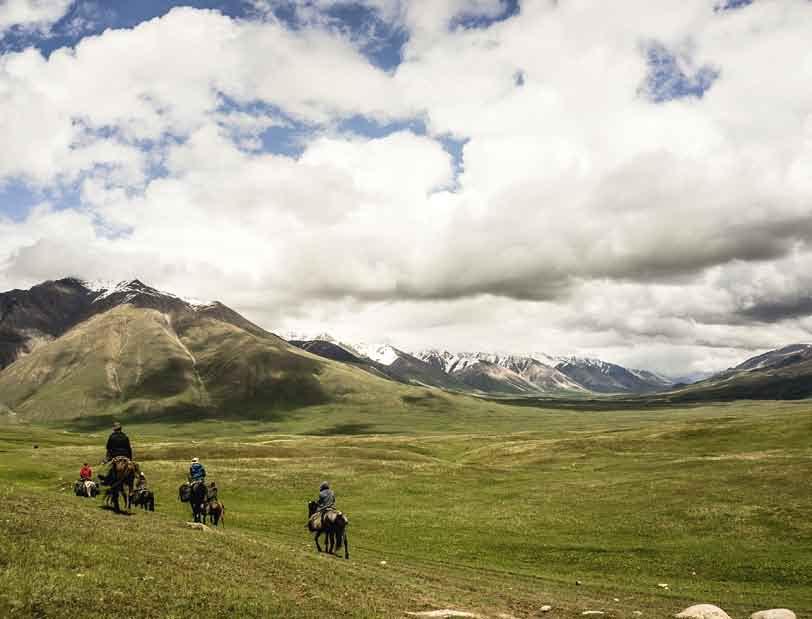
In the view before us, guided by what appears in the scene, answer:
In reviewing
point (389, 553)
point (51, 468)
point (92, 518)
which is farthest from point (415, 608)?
point (51, 468)

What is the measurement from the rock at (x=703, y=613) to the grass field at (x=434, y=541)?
135 centimetres

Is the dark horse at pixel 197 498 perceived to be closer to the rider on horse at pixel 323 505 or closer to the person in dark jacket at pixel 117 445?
the person in dark jacket at pixel 117 445

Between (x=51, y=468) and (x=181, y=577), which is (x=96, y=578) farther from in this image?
(x=51, y=468)

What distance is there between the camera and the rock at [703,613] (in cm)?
2648

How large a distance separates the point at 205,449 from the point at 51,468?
30431 millimetres

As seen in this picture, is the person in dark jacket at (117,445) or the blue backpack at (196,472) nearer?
the person in dark jacket at (117,445)

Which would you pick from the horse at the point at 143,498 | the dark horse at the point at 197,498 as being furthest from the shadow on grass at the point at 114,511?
the horse at the point at 143,498

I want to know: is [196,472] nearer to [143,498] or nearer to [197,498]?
[197,498]

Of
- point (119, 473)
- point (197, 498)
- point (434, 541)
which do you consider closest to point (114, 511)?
point (119, 473)

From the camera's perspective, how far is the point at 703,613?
87.8ft

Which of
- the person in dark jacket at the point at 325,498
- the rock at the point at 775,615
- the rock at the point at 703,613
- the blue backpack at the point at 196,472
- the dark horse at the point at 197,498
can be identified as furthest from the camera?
the blue backpack at the point at 196,472

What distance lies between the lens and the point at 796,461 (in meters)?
65.9

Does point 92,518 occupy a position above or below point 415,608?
above

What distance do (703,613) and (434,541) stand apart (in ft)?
80.1
